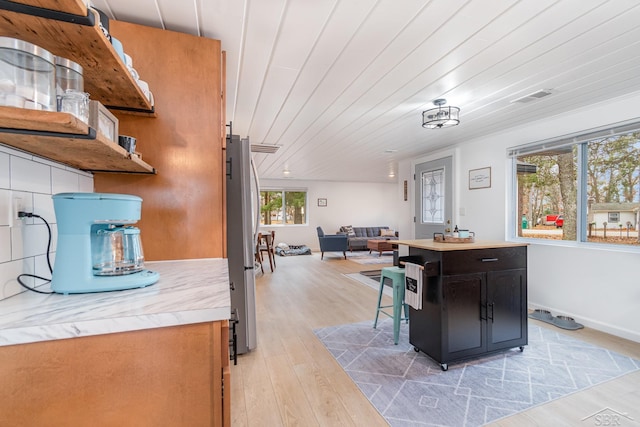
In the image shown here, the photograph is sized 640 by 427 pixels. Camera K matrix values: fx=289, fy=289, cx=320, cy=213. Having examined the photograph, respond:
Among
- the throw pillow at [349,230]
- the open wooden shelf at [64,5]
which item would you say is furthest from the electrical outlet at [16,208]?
the throw pillow at [349,230]

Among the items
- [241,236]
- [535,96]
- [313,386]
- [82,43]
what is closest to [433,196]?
[535,96]

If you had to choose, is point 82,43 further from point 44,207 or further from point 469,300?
point 469,300

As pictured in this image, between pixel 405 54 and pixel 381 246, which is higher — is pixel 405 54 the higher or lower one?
the higher one

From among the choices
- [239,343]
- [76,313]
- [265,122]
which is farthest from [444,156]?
[76,313]

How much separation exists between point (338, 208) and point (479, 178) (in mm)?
5620

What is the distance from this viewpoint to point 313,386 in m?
1.91

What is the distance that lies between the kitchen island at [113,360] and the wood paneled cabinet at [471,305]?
1.62 meters

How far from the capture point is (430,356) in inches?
85.7

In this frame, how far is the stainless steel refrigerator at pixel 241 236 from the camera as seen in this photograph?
228 centimetres

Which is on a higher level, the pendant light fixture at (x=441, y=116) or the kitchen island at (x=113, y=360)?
the pendant light fixture at (x=441, y=116)

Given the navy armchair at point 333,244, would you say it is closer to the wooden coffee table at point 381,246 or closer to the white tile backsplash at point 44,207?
the wooden coffee table at point 381,246

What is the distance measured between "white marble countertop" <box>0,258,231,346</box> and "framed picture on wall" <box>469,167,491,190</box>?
3.79 m

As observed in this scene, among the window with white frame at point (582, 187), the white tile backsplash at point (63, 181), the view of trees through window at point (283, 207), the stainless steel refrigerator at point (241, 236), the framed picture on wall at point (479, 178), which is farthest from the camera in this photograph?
the view of trees through window at point (283, 207)

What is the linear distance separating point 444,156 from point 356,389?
3.63 meters
